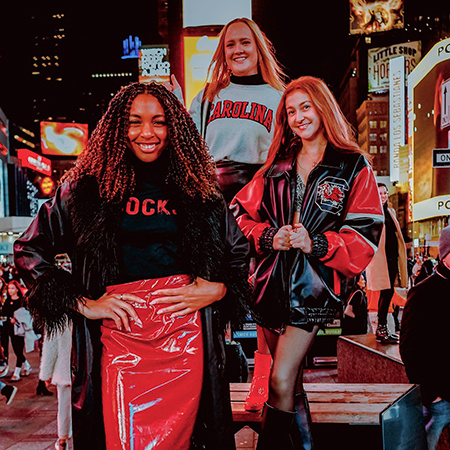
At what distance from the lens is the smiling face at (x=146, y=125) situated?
221cm

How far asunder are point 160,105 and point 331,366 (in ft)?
23.4

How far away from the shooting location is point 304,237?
2303mm

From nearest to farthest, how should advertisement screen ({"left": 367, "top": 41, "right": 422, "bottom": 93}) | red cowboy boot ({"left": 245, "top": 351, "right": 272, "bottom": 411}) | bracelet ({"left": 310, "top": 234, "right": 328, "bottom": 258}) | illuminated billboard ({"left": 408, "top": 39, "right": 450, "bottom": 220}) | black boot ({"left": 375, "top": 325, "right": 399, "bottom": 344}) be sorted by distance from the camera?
1. bracelet ({"left": 310, "top": 234, "right": 328, "bottom": 258})
2. red cowboy boot ({"left": 245, "top": 351, "right": 272, "bottom": 411})
3. black boot ({"left": 375, "top": 325, "right": 399, "bottom": 344})
4. illuminated billboard ({"left": 408, "top": 39, "right": 450, "bottom": 220})
5. advertisement screen ({"left": 367, "top": 41, "right": 422, "bottom": 93})

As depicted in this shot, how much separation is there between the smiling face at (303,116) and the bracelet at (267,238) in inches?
24.1

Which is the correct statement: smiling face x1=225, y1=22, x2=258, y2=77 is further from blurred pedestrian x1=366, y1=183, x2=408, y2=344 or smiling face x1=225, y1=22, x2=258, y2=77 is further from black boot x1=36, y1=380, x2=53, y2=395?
black boot x1=36, y1=380, x2=53, y2=395

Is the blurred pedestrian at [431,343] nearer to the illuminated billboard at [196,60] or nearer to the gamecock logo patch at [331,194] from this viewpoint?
the gamecock logo patch at [331,194]

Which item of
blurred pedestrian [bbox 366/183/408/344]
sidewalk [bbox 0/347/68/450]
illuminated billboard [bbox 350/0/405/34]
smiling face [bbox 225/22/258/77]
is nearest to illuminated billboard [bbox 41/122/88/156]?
illuminated billboard [bbox 350/0/405/34]

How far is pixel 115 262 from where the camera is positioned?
6.69ft

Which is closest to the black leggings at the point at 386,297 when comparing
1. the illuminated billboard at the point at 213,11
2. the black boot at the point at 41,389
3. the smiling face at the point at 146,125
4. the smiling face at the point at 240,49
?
the smiling face at the point at 240,49

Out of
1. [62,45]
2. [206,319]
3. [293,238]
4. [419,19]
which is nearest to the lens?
[206,319]

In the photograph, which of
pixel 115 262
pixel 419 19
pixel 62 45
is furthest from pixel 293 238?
pixel 62 45

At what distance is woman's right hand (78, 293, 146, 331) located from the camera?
1.98m

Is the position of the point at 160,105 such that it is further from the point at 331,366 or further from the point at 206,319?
the point at 331,366

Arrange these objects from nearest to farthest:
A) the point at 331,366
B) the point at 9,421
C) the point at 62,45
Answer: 1. the point at 9,421
2. the point at 331,366
3. the point at 62,45
